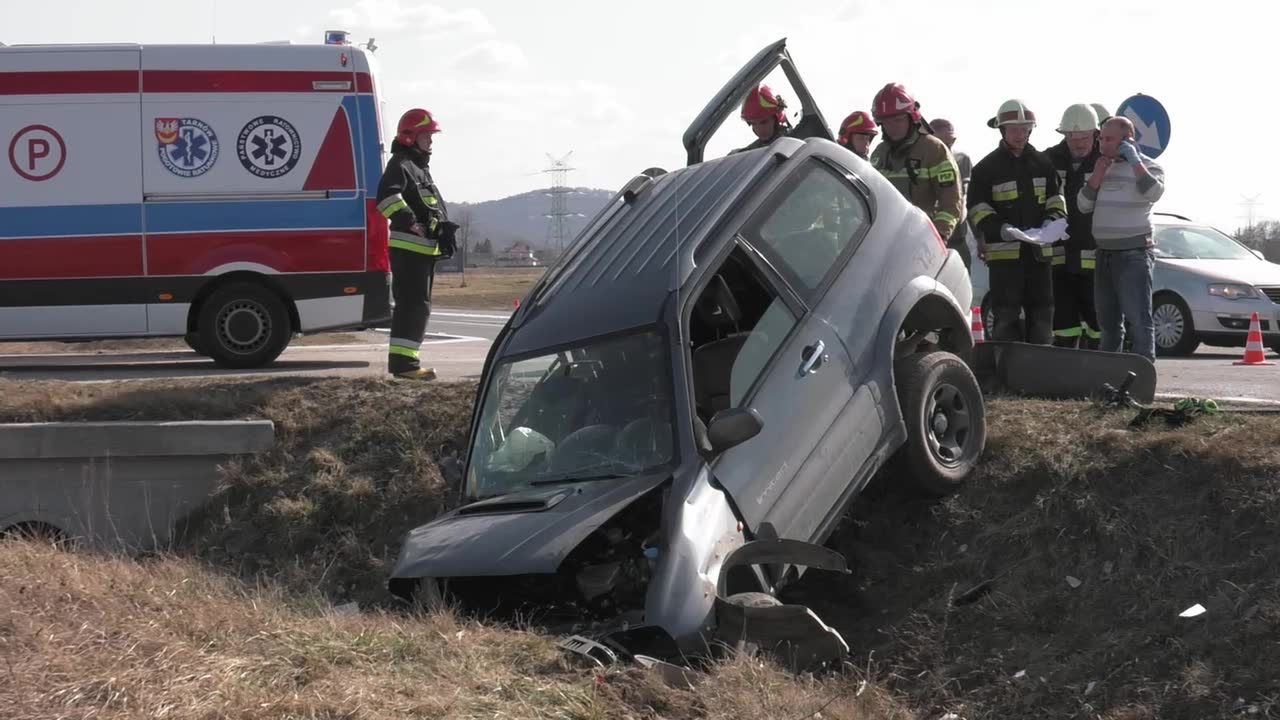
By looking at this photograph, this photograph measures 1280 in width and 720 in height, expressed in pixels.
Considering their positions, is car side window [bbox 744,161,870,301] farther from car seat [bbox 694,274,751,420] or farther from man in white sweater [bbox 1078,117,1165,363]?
man in white sweater [bbox 1078,117,1165,363]

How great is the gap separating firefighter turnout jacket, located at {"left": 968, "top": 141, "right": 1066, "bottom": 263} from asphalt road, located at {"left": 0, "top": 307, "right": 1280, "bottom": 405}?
1473 mm

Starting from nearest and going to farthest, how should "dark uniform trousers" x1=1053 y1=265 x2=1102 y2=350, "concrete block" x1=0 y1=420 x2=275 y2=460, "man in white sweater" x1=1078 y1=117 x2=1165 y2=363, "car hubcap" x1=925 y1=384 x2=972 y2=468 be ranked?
"car hubcap" x1=925 y1=384 x2=972 y2=468 < "man in white sweater" x1=1078 y1=117 x2=1165 y2=363 < "concrete block" x1=0 y1=420 x2=275 y2=460 < "dark uniform trousers" x1=1053 y1=265 x2=1102 y2=350

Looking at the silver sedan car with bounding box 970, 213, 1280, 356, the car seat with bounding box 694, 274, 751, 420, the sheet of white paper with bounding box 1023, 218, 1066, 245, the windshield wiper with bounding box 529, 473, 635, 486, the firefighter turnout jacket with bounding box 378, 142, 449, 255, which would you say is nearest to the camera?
the windshield wiper with bounding box 529, 473, 635, 486

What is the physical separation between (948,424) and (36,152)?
868cm

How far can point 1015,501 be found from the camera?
24.5 ft

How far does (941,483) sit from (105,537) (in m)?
5.84

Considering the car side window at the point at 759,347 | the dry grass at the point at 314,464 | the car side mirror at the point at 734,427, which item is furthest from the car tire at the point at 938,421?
the dry grass at the point at 314,464

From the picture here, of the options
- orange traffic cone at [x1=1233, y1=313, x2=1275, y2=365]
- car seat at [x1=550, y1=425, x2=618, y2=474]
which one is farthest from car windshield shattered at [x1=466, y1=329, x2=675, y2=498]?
orange traffic cone at [x1=1233, y1=313, x2=1275, y2=365]

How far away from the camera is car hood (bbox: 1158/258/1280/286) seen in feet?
46.5

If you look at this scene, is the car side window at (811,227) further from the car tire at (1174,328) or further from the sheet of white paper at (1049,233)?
the car tire at (1174,328)

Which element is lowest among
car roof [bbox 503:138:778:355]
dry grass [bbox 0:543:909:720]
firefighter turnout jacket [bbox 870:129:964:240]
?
dry grass [bbox 0:543:909:720]

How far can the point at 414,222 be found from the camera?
1058 cm

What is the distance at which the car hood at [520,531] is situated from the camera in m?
5.60

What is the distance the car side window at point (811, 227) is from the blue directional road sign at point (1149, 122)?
6314 mm
